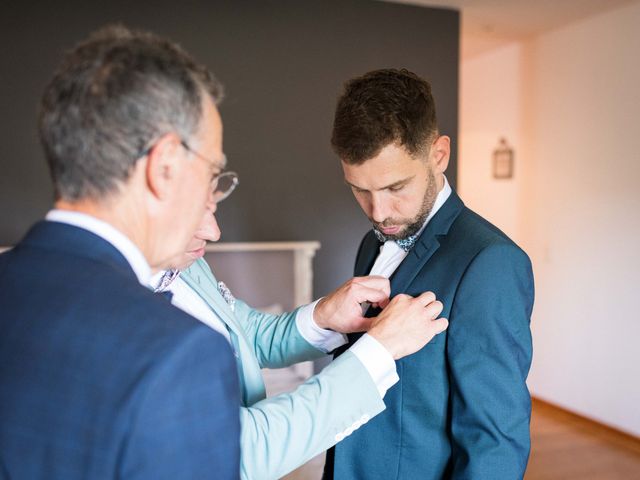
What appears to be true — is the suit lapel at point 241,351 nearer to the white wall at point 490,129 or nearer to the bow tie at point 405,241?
the bow tie at point 405,241

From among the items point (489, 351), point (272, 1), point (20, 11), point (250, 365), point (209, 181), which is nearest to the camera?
point (209, 181)

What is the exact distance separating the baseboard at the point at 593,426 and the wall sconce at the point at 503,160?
1.89 metres

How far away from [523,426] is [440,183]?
57cm

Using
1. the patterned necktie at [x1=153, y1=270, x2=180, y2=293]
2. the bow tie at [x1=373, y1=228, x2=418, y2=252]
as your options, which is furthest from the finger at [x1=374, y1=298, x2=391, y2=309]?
the patterned necktie at [x1=153, y1=270, x2=180, y2=293]

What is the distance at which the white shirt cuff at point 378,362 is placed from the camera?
1104 millimetres

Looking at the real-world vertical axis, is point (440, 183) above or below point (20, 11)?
below

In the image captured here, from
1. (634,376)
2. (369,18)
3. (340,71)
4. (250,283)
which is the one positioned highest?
(369,18)

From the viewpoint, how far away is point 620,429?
417 cm

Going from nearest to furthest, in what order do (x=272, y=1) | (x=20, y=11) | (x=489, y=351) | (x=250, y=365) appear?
(x=489, y=351) < (x=250, y=365) < (x=20, y=11) < (x=272, y=1)

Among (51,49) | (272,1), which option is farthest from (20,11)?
(272,1)

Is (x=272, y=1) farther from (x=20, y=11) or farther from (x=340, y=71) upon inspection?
(x=20, y=11)

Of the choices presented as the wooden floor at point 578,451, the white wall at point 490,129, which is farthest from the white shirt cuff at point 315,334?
the white wall at point 490,129

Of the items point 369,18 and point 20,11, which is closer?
point 20,11

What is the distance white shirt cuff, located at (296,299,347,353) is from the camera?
1.54 metres
